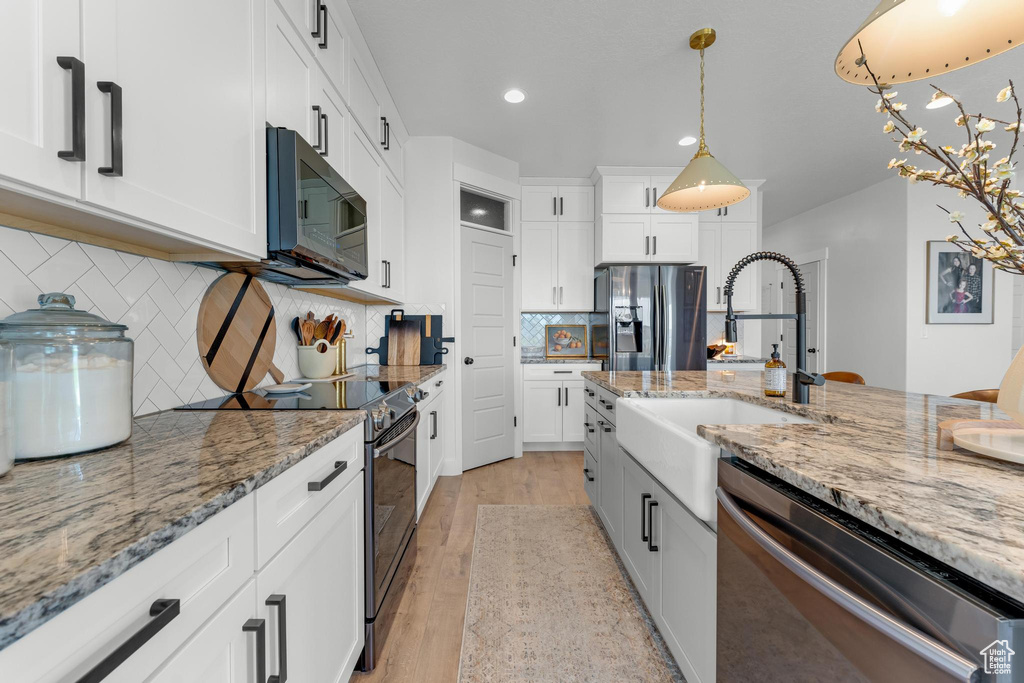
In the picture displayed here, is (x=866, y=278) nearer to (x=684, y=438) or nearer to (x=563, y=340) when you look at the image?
(x=563, y=340)

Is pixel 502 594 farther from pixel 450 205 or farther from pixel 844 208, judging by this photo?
pixel 844 208

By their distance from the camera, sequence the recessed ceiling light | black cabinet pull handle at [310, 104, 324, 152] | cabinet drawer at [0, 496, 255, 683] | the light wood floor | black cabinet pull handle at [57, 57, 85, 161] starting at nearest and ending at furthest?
cabinet drawer at [0, 496, 255, 683], black cabinet pull handle at [57, 57, 85, 161], the light wood floor, black cabinet pull handle at [310, 104, 324, 152], the recessed ceiling light

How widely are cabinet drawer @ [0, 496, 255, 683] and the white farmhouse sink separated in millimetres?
974

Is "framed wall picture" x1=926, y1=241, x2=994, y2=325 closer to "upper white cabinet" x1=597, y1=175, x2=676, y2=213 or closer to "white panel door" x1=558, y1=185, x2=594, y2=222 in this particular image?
"upper white cabinet" x1=597, y1=175, x2=676, y2=213

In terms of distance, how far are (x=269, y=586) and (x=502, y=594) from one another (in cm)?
129

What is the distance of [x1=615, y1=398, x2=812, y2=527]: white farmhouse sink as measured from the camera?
1054mm

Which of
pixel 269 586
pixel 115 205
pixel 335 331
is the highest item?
pixel 115 205

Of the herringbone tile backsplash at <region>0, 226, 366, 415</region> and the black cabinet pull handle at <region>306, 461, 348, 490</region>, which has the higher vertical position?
the herringbone tile backsplash at <region>0, 226, 366, 415</region>

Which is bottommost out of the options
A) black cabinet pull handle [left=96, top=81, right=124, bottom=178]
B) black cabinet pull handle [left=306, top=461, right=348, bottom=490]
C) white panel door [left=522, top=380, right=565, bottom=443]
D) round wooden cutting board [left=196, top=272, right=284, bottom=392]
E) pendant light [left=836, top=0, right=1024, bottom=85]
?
white panel door [left=522, top=380, right=565, bottom=443]

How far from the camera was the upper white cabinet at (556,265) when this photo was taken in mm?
4316

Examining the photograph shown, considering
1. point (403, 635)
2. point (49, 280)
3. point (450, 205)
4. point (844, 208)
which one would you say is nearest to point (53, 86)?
point (49, 280)

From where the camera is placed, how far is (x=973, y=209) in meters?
Answer: 4.24

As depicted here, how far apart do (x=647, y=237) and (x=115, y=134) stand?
396 centimetres

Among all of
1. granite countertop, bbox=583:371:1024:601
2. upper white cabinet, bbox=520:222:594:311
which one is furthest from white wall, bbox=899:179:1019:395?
granite countertop, bbox=583:371:1024:601
